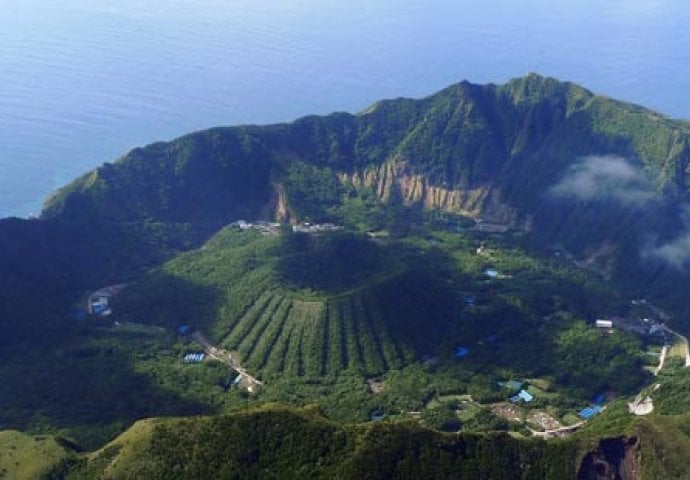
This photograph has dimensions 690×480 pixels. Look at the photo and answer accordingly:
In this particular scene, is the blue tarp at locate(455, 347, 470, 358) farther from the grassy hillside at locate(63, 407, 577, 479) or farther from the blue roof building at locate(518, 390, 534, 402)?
the grassy hillside at locate(63, 407, 577, 479)

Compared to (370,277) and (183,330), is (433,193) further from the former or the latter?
(183,330)

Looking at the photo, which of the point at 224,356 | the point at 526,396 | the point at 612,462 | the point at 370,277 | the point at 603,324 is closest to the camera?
the point at 612,462

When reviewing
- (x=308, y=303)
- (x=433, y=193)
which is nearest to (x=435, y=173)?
(x=433, y=193)

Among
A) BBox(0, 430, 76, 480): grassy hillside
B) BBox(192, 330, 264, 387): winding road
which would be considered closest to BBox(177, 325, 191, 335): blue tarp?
BBox(192, 330, 264, 387): winding road

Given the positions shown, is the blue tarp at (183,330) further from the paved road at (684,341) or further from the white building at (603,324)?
the paved road at (684,341)

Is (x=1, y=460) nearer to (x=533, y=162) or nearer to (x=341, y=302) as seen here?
(x=341, y=302)

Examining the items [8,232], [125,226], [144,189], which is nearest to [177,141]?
[144,189]
